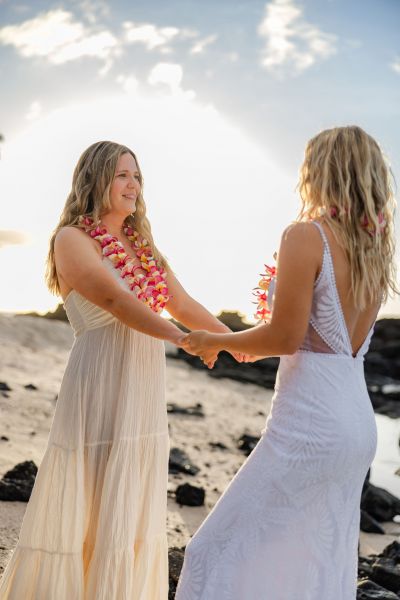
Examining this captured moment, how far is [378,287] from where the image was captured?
3.41m

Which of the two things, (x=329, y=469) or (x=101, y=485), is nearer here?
(x=329, y=469)

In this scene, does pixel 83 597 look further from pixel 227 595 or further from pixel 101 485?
pixel 227 595

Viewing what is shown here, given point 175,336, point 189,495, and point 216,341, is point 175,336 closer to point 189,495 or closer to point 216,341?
point 216,341

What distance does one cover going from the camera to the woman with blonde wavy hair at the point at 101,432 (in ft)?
14.0

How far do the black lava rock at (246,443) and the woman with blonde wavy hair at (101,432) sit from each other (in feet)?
25.4

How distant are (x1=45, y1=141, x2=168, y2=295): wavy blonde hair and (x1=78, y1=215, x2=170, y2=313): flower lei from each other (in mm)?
80

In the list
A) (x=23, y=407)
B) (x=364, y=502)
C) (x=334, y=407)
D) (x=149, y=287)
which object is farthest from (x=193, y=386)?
(x=334, y=407)

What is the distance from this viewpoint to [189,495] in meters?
8.40

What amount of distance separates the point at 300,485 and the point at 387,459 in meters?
10.3

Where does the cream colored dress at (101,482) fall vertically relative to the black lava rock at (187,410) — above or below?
below

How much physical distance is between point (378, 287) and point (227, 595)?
1.36 meters

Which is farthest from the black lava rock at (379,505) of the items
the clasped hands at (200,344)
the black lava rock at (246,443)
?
the clasped hands at (200,344)

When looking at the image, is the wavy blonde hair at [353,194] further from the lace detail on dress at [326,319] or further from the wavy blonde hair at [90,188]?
the wavy blonde hair at [90,188]

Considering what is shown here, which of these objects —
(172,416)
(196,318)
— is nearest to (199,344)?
(196,318)
